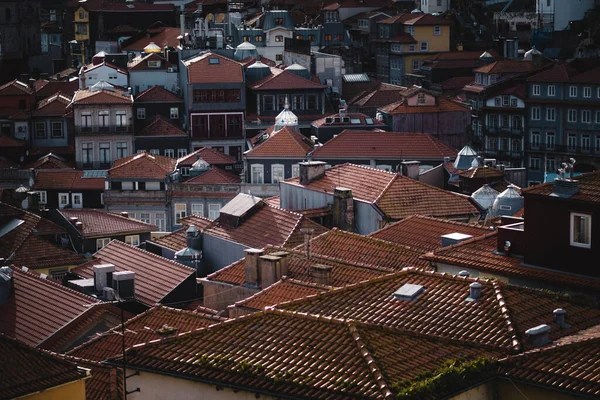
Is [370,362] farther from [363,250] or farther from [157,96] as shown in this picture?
[157,96]

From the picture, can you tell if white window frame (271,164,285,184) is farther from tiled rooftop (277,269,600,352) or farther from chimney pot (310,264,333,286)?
tiled rooftop (277,269,600,352)

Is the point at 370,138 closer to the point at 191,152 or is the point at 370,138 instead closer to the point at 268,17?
the point at 191,152

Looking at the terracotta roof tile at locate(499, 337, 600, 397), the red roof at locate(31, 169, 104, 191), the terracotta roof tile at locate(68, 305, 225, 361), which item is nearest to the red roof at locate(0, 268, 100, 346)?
the terracotta roof tile at locate(68, 305, 225, 361)

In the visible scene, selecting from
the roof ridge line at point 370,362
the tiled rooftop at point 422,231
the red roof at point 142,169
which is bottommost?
the red roof at point 142,169

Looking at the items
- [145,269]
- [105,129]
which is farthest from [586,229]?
[105,129]

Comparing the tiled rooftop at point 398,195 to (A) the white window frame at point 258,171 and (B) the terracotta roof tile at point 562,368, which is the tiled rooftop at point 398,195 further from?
(B) the terracotta roof tile at point 562,368

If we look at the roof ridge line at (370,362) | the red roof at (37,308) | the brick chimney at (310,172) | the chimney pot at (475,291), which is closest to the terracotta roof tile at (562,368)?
the roof ridge line at (370,362)

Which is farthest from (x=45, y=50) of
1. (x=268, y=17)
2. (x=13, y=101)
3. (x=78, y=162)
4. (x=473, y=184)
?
(x=473, y=184)
